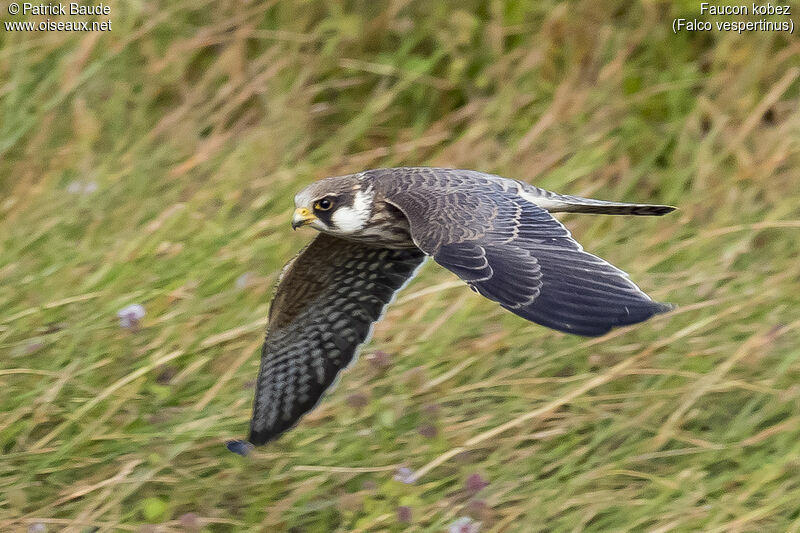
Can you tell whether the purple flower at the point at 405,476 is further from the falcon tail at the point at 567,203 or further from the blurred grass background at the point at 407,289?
the falcon tail at the point at 567,203

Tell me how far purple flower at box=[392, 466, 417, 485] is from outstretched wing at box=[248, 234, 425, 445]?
1.37 feet

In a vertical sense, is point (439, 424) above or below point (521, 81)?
below

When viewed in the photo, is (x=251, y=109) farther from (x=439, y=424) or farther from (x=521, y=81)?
(x=439, y=424)

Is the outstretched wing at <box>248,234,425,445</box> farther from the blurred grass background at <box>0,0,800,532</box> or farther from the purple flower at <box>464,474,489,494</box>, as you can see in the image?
the purple flower at <box>464,474,489,494</box>

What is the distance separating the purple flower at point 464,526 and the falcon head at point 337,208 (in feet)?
3.07

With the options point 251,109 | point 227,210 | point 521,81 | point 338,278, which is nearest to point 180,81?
point 251,109

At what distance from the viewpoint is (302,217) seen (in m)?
3.43

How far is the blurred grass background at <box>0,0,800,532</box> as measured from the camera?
3.54 m

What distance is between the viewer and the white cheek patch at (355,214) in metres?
3.44

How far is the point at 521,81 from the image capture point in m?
5.25

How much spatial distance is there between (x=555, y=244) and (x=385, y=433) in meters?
1.00

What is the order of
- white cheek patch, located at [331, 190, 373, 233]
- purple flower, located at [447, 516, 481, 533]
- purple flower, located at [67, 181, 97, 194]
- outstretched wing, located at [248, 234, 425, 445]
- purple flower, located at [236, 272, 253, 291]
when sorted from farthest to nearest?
purple flower, located at [67, 181, 97, 194], purple flower, located at [236, 272, 253, 291], outstretched wing, located at [248, 234, 425, 445], white cheek patch, located at [331, 190, 373, 233], purple flower, located at [447, 516, 481, 533]

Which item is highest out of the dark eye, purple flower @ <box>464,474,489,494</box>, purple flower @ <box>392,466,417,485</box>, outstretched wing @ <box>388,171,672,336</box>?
the dark eye

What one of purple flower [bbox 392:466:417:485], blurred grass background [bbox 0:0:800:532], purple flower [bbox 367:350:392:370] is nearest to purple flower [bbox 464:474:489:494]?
blurred grass background [bbox 0:0:800:532]
